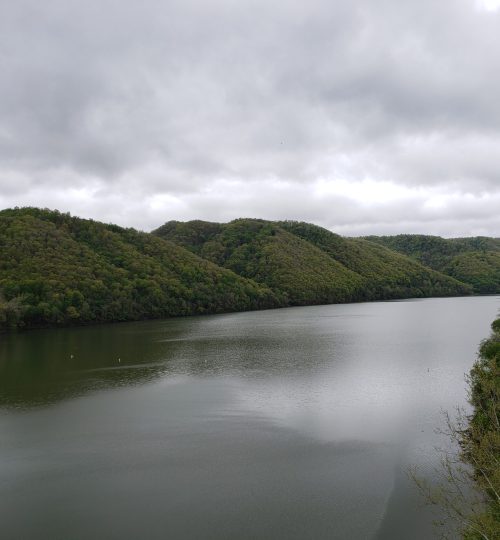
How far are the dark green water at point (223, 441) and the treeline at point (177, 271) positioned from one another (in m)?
32.3

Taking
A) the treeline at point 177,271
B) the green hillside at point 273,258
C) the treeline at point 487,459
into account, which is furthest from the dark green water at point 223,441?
the green hillside at point 273,258

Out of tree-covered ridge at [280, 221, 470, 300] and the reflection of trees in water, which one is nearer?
the reflection of trees in water

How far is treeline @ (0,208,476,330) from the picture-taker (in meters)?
79.5

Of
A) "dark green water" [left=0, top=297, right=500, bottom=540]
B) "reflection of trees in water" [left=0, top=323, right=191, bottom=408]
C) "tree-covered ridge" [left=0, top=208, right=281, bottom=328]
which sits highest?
"tree-covered ridge" [left=0, top=208, right=281, bottom=328]

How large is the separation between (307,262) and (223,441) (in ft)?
428

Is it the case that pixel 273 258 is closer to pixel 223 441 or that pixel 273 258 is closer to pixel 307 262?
pixel 307 262

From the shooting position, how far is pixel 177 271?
11119cm

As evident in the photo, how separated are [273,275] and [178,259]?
33675 millimetres

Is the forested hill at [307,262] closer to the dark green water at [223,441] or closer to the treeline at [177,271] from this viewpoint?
the treeline at [177,271]

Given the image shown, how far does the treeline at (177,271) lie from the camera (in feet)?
261

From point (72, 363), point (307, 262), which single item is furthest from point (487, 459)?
point (307, 262)

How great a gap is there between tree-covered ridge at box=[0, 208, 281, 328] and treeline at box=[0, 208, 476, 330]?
0.72ft

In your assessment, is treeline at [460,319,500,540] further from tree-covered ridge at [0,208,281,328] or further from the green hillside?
the green hillside

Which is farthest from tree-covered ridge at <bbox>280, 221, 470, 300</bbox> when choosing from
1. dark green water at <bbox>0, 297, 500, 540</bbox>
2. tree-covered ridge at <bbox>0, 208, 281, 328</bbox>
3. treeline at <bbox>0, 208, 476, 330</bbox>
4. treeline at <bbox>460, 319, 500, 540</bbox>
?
treeline at <bbox>460, 319, 500, 540</bbox>
